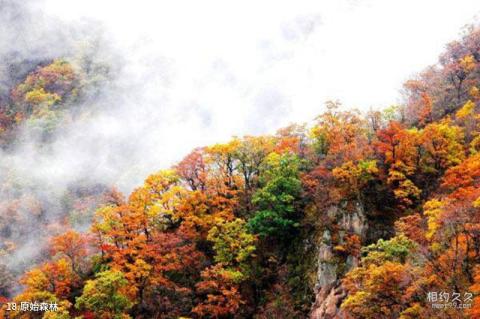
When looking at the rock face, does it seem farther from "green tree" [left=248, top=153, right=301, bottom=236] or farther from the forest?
"green tree" [left=248, top=153, right=301, bottom=236]

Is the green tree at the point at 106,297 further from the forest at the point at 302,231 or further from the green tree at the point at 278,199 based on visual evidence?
the green tree at the point at 278,199

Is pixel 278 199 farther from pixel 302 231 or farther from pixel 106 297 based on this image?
pixel 106 297

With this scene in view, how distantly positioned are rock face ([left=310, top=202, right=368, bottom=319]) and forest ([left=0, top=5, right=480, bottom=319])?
0.11m

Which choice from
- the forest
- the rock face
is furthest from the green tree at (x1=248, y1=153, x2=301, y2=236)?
the rock face

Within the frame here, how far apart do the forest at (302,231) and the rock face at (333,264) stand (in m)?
0.11

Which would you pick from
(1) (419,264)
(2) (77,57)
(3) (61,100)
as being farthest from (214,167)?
(2) (77,57)

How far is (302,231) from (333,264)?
20.3 ft

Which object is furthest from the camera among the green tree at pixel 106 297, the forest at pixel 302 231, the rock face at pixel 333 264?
the green tree at pixel 106 297

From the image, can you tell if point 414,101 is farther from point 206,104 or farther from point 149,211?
point 206,104

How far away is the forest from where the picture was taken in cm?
3159

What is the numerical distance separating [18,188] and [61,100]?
33.3m

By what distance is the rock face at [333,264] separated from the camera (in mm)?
39562

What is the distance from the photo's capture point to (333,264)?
139 feet

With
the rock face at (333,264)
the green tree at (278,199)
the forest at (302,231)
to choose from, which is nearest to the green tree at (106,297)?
the forest at (302,231)
